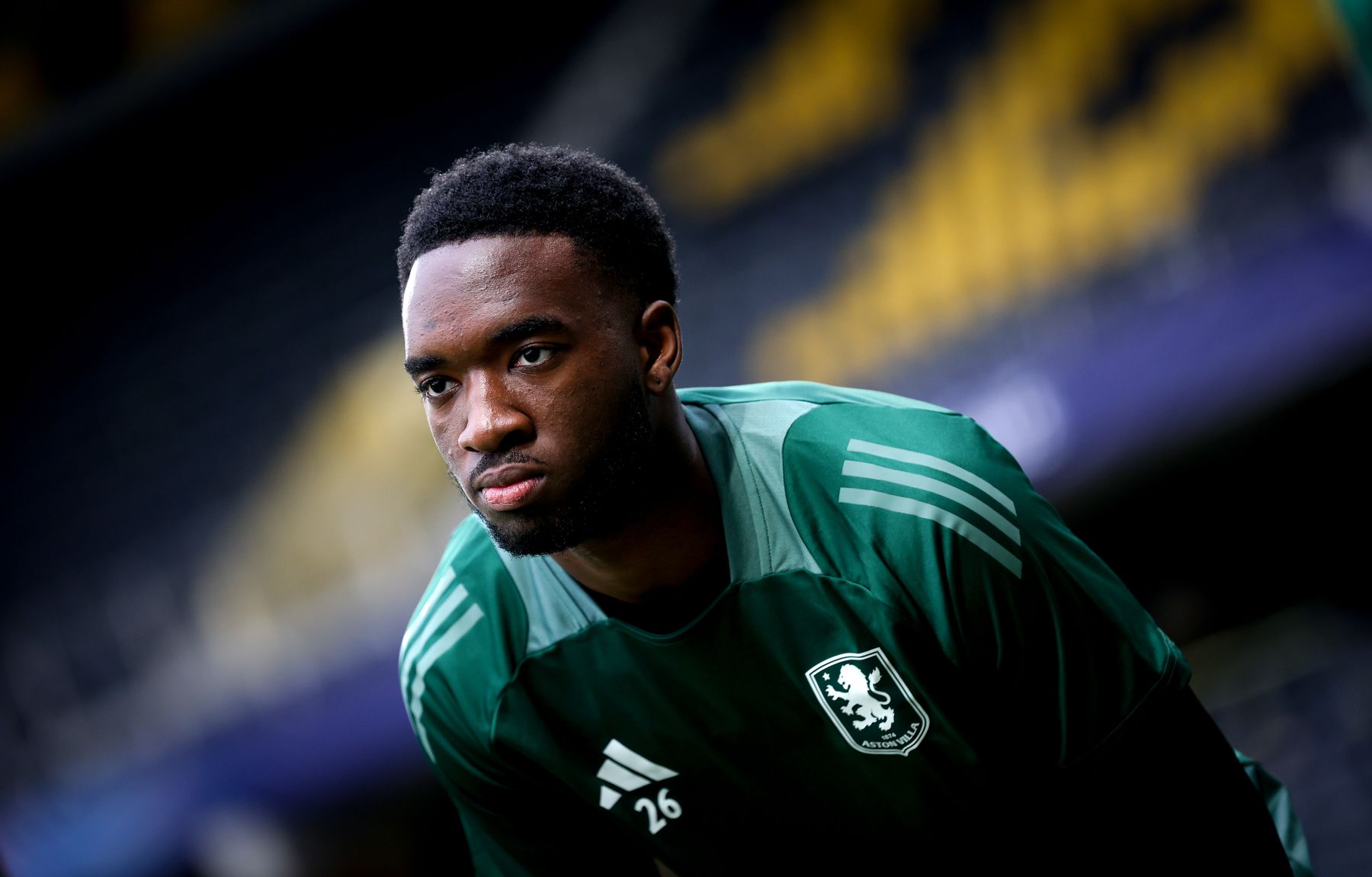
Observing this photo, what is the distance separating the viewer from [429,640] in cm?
173

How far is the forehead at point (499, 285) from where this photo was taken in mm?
1395

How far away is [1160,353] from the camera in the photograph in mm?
4391

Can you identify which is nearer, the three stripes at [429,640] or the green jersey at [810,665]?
the green jersey at [810,665]

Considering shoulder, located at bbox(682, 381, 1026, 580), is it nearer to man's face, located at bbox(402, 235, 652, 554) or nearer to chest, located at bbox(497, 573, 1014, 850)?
chest, located at bbox(497, 573, 1014, 850)

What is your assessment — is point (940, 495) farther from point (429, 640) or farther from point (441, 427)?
point (429, 640)

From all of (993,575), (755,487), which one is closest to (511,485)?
(755,487)

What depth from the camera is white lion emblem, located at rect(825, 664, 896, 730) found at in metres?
1.53

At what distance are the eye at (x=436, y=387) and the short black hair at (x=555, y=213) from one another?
0.13 m

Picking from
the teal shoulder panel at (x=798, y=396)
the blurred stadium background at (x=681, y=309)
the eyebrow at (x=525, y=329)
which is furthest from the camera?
the blurred stadium background at (x=681, y=309)

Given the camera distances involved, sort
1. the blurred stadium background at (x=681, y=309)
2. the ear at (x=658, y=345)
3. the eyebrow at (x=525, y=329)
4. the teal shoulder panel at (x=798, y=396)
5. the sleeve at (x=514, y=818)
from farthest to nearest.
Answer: the blurred stadium background at (x=681, y=309)
the sleeve at (x=514, y=818)
the teal shoulder panel at (x=798, y=396)
the ear at (x=658, y=345)
the eyebrow at (x=525, y=329)

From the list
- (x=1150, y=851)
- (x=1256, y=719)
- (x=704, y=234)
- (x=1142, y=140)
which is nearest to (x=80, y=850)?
(x=704, y=234)

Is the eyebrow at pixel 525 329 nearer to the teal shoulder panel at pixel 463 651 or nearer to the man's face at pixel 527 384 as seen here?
the man's face at pixel 527 384

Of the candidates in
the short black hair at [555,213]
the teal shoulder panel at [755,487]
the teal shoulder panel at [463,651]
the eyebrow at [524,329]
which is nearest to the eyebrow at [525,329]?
the eyebrow at [524,329]

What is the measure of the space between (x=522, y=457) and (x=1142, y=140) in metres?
4.48
